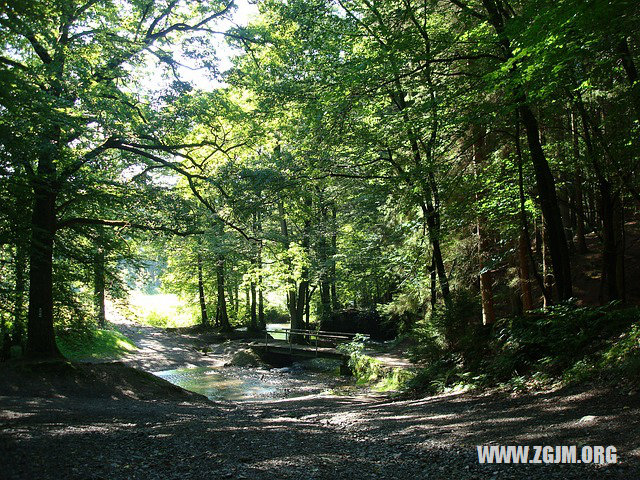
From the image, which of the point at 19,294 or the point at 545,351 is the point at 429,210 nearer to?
the point at 545,351

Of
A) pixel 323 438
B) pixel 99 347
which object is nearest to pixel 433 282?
pixel 323 438

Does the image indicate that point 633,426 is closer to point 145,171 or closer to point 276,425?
point 276,425

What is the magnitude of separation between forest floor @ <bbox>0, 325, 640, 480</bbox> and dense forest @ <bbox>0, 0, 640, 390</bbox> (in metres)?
1.83

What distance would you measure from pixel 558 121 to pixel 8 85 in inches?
475

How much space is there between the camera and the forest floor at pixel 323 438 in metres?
4.08

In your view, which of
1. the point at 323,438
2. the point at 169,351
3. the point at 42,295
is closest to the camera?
the point at 323,438

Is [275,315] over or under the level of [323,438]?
over

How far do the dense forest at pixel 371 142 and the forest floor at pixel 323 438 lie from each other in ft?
6.00

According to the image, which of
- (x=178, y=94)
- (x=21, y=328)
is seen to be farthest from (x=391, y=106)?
(x=21, y=328)

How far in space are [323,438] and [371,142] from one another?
9.03 meters

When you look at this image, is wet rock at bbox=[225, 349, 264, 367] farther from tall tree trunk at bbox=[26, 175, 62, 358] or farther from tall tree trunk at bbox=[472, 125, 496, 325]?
tall tree trunk at bbox=[472, 125, 496, 325]

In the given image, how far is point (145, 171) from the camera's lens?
1222 cm

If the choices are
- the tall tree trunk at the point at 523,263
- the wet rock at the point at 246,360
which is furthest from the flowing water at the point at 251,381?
the tall tree trunk at the point at 523,263

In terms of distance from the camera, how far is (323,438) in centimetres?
588
